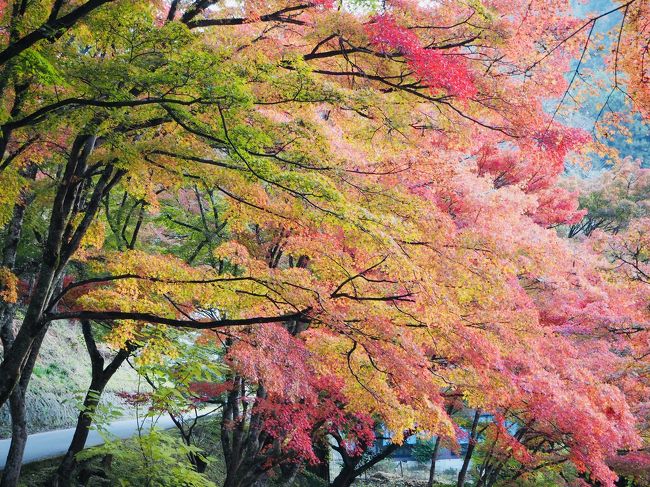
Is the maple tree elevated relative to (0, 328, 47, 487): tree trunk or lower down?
elevated

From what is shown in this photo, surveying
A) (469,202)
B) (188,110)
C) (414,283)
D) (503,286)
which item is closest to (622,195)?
(469,202)

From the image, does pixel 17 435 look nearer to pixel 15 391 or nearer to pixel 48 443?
pixel 15 391

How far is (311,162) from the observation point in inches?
187

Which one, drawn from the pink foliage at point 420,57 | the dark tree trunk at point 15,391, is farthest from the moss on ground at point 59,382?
the pink foliage at point 420,57

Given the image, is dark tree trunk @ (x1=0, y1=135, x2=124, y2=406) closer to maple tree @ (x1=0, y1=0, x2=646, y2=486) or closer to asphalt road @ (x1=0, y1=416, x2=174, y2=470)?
maple tree @ (x1=0, y1=0, x2=646, y2=486)

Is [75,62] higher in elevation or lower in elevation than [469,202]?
lower

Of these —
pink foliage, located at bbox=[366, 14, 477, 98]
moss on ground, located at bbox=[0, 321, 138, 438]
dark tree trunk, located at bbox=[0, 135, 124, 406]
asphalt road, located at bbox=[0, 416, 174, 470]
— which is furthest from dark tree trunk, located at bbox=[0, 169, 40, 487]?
pink foliage, located at bbox=[366, 14, 477, 98]

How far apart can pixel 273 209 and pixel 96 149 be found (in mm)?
2257

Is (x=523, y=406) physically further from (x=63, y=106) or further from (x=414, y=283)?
(x=63, y=106)

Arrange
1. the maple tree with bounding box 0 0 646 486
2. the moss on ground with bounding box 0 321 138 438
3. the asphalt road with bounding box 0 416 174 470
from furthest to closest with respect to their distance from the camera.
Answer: the moss on ground with bounding box 0 321 138 438 < the asphalt road with bounding box 0 416 174 470 < the maple tree with bounding box 0 0 646 486

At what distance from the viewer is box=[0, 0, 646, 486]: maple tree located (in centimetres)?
393

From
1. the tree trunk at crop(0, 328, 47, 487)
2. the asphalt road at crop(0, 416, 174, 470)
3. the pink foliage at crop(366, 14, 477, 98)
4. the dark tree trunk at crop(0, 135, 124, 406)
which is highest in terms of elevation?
the pink foliage at crop(366, 14, 477, 98)

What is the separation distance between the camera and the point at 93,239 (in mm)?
7020

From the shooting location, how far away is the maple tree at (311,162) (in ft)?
12.9
